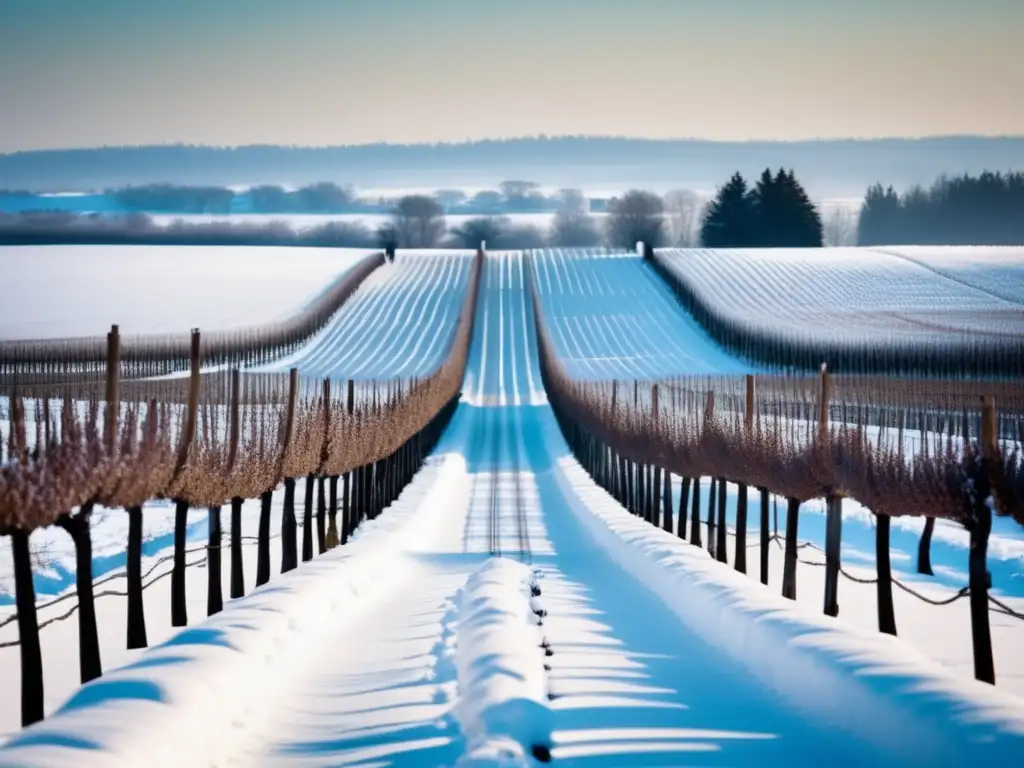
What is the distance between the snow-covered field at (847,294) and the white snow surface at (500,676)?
192 feet

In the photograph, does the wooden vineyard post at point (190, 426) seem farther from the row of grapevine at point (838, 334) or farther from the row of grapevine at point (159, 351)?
the row of grapevine at point (838, 334)

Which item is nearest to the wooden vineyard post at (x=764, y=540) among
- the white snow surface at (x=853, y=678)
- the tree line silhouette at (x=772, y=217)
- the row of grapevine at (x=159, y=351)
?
the white snow surface at (x=853, y=678)

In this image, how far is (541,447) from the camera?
6188cm

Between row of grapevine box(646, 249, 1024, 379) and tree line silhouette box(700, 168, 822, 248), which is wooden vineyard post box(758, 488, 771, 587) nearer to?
row of grapevine box(646, 249, 1024, 379)

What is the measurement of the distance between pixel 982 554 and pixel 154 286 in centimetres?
9880

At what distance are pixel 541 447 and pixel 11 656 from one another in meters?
42.4

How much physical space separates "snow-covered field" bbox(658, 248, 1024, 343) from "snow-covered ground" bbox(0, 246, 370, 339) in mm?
30854

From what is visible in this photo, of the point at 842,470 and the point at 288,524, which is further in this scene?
the point at 288,524

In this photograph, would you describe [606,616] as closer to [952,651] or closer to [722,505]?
[952,651]

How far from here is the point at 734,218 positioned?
146 m

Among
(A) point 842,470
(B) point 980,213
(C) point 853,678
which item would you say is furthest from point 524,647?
(B) point 980,213

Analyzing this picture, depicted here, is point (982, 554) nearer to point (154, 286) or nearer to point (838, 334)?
point (838, 334)

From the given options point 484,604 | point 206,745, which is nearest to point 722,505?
point 484,604

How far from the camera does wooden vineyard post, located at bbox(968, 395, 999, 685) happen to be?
16156 mm
